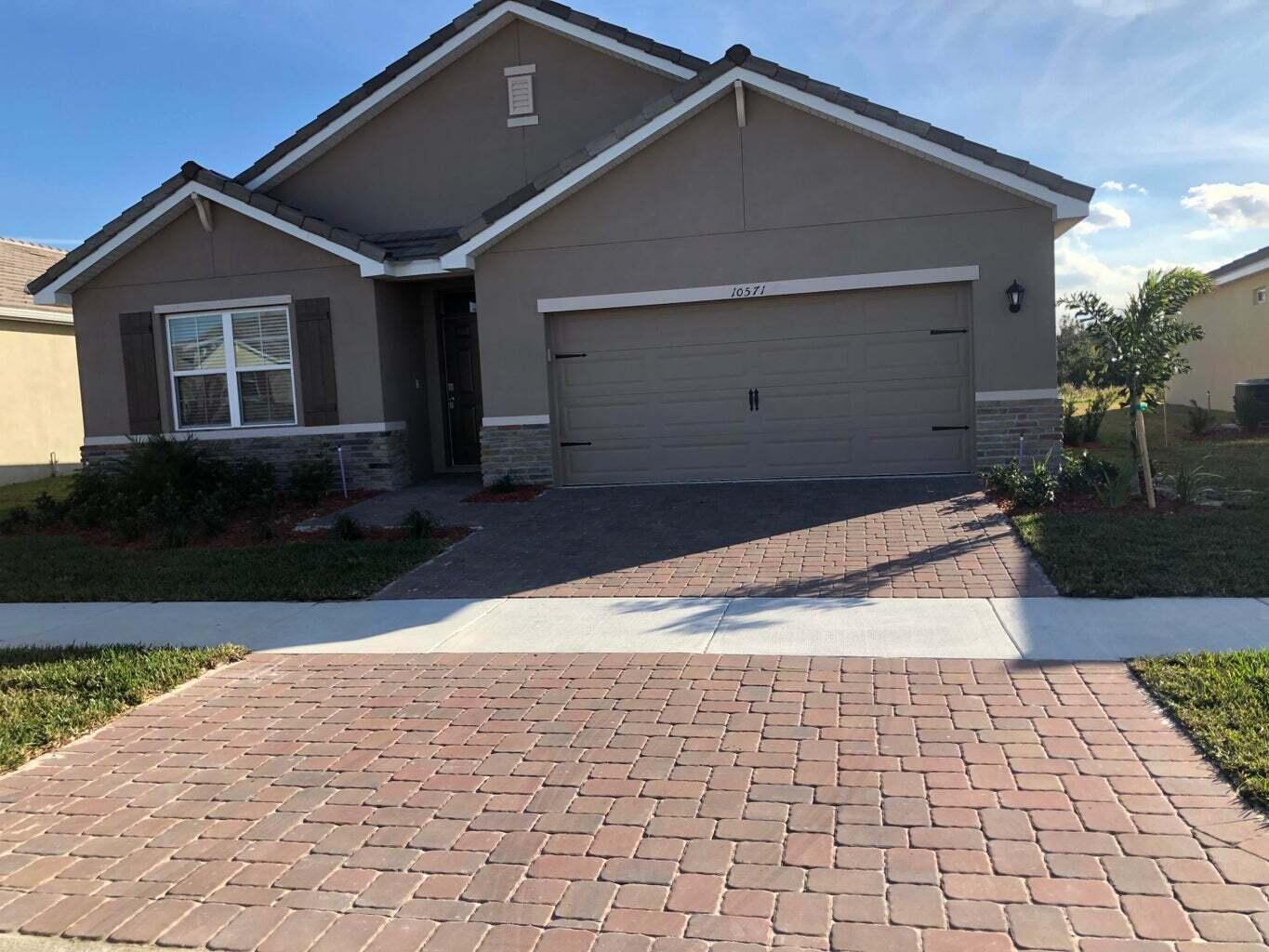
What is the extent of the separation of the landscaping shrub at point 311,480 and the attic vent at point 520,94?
5774 millimetres

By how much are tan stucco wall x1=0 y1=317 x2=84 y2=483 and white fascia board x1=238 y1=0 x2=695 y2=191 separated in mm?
7255

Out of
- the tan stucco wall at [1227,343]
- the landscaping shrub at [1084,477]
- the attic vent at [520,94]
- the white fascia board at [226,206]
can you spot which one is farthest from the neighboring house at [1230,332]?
the white fascia board at [226,206]

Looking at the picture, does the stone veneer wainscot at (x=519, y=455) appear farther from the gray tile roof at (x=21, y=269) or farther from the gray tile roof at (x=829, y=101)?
the gray tile roof at (x=21, y=269)

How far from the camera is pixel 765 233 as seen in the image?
1288cm

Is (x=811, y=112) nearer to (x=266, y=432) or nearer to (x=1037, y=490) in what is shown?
(x=1037, y=490)

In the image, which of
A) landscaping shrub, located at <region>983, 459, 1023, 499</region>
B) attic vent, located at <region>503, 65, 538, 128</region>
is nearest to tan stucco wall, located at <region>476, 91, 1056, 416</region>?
landscaping shrub, located at <region>983, 459, 1023, 499</region>

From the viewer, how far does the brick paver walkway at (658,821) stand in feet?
11.7

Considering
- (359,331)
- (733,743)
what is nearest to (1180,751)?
(733,743)

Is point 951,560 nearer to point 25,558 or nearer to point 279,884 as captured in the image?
point 279,884

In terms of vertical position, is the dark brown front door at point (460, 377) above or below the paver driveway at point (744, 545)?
above

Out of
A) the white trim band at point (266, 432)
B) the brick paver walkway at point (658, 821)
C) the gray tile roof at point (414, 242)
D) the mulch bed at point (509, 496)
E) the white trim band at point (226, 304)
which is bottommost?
the brick paver walkway at point (658, 821)

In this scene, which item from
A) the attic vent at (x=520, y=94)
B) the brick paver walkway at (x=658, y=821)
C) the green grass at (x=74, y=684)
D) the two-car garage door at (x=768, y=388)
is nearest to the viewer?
the brick paver walkway at (x=658, y=821)

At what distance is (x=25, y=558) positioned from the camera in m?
11.0

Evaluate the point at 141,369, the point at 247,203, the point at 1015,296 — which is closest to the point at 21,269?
the point at 141,369
